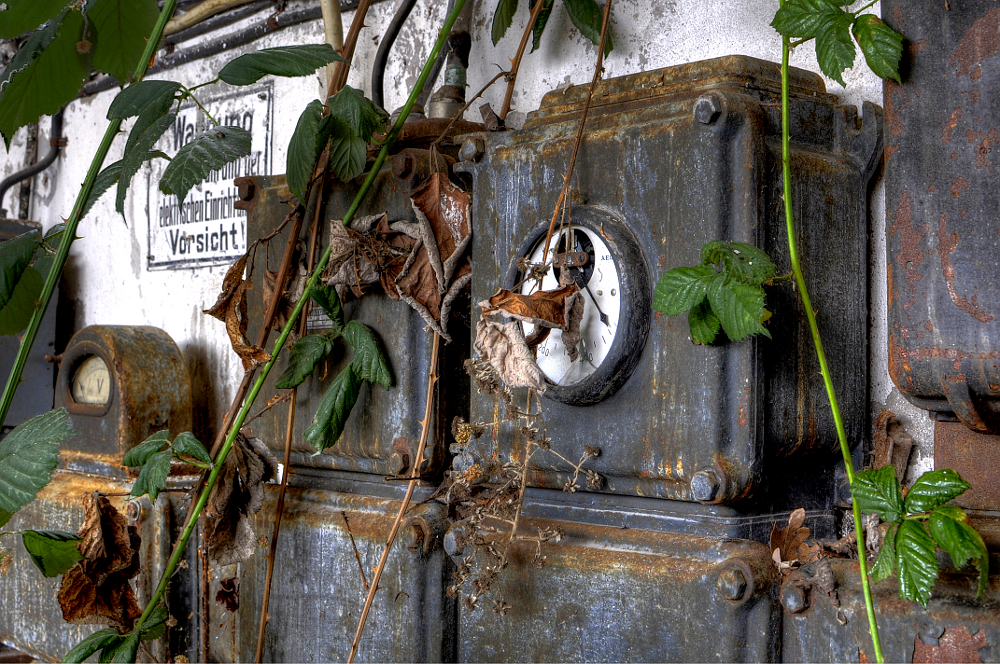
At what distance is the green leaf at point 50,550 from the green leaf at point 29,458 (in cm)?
12

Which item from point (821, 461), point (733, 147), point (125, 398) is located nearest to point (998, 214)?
point (733, 147)

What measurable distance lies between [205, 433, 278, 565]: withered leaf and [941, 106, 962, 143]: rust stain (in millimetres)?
1086

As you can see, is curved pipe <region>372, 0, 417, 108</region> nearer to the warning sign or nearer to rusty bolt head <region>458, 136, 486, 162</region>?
the warning sign

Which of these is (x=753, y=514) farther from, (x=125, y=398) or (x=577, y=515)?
(x=125, y=398)

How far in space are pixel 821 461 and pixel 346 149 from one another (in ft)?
2.67

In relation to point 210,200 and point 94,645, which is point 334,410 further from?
point 210,200

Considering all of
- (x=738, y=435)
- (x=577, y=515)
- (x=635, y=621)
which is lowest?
(x=635, y=621)

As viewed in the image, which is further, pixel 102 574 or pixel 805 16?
pixel 102 574

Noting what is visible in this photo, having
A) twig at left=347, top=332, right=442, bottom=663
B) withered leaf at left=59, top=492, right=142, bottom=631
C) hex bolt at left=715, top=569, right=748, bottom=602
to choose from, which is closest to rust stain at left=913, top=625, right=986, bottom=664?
hex bolt at left=715, top=569, right=748, bottom=602

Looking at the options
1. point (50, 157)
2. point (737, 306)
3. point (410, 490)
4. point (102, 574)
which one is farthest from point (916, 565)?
point (50, 157)

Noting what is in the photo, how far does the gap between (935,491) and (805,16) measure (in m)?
0.56

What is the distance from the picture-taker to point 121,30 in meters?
0.98

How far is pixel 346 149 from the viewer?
1.44 m

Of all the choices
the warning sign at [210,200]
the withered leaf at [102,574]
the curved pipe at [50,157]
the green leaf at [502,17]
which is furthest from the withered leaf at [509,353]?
the curved pipe at [50,157]
